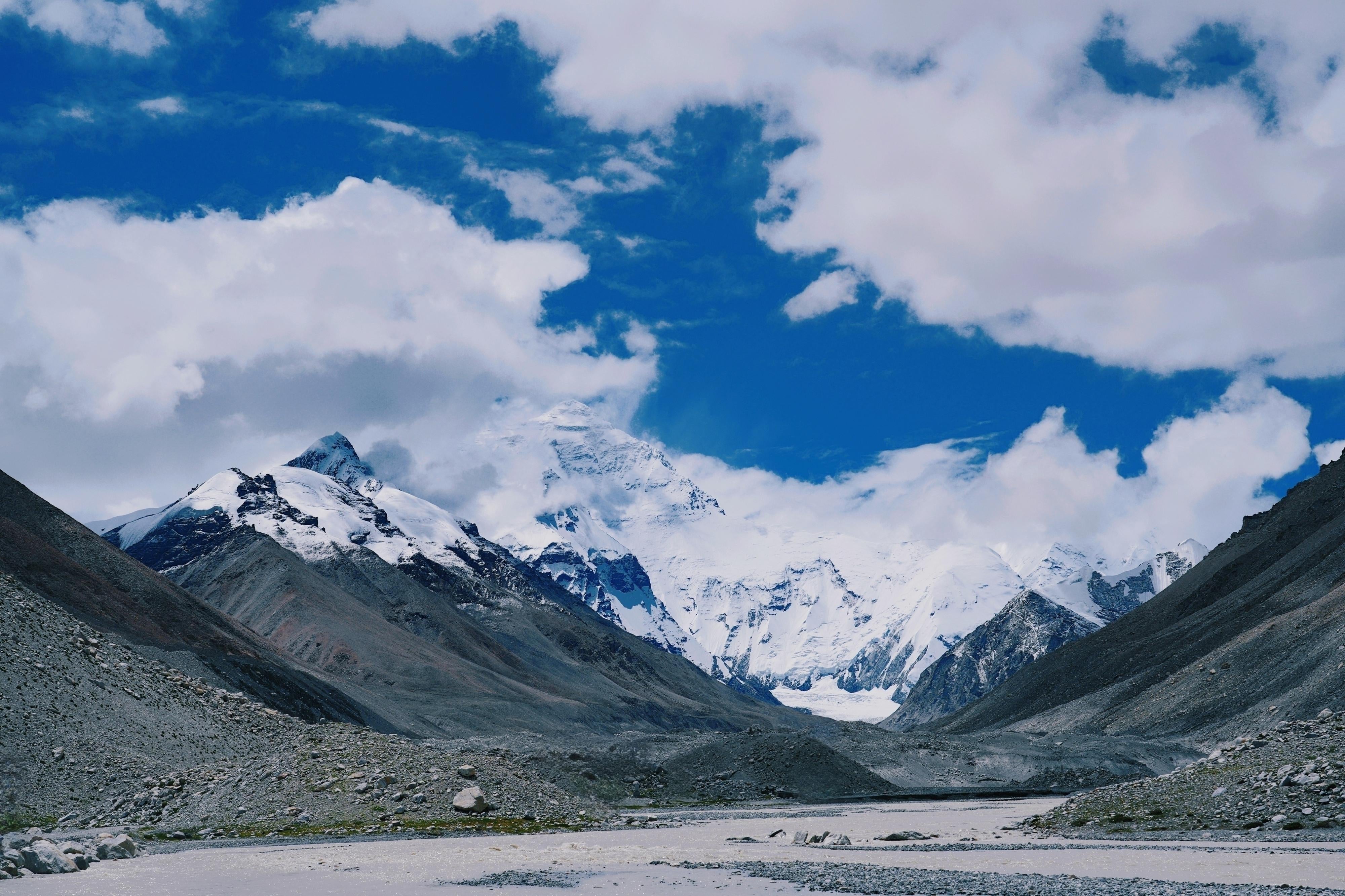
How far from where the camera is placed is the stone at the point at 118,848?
46.7 metres

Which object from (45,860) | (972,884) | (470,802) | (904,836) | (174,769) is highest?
(972,884)

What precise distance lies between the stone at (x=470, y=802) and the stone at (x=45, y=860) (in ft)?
78.0

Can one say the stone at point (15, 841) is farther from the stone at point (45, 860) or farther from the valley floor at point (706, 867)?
the valley floor at point (706, 867)

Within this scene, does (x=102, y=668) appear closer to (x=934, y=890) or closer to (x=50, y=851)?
(x=50, y=851)

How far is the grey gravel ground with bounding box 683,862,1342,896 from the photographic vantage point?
3322cm

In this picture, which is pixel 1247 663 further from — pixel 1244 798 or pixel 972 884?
pixel 972 884

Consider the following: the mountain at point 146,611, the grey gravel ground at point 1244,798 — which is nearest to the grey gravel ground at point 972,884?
the grey gravel ground at point 1244,798

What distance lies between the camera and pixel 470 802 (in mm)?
64188

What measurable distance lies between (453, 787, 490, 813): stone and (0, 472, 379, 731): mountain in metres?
80.4

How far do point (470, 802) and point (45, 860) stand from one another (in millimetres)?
25681

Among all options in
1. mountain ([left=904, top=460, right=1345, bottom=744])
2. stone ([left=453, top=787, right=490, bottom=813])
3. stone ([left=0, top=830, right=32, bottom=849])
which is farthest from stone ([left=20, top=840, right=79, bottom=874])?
mountain ([left=904, top=460, right=1345, bottom=744])

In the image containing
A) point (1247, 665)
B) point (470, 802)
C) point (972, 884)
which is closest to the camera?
point (972, 884)

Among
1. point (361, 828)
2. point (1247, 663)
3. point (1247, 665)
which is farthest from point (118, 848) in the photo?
point (1247, 663)

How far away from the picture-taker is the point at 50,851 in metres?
41.8
